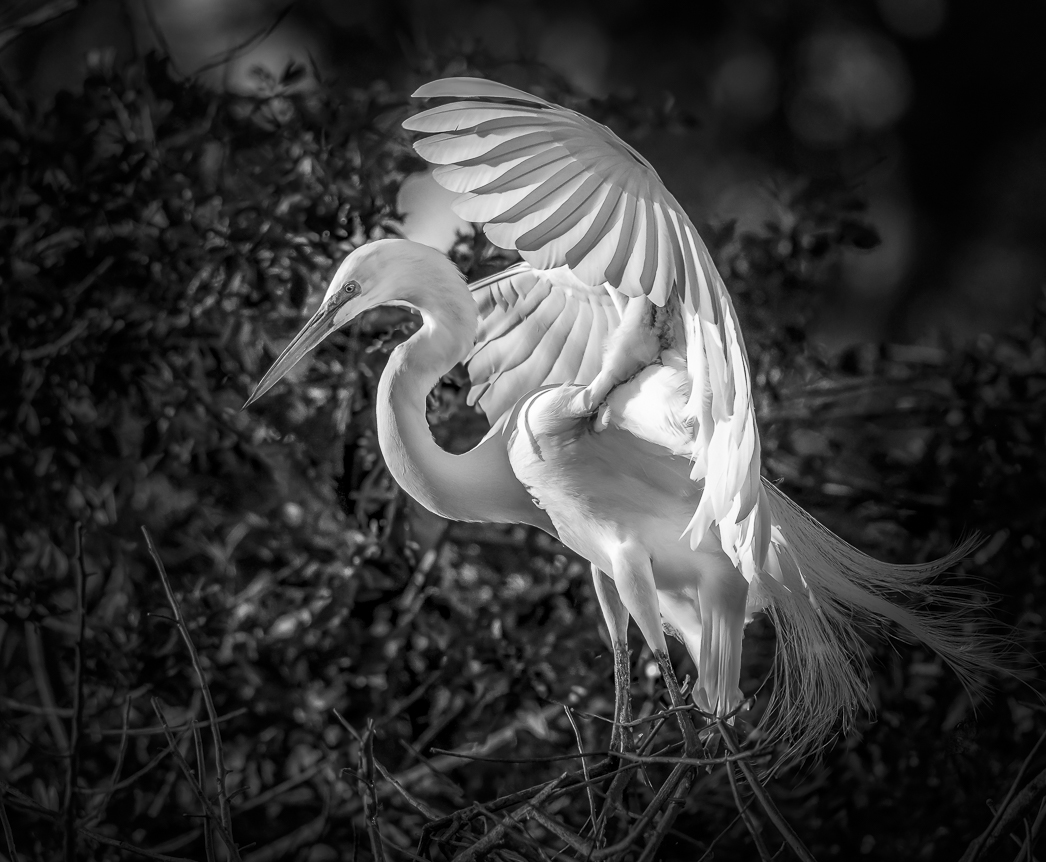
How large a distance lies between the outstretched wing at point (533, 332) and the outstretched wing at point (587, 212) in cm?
37

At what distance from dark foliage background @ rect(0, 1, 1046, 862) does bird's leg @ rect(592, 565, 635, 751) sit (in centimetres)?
50

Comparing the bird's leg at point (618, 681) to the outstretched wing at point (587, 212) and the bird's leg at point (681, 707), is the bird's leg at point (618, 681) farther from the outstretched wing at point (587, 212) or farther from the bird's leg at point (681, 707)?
the outstretched wing at point (587, 212)

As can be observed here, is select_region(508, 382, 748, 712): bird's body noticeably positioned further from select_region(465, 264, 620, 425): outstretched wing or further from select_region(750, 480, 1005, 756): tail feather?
select_region(465, 264, 620, 425): outstretched wing

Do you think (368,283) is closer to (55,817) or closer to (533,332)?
(533,332)

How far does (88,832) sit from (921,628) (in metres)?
0.81

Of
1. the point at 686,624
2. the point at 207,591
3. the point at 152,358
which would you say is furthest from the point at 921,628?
the point at 152,358

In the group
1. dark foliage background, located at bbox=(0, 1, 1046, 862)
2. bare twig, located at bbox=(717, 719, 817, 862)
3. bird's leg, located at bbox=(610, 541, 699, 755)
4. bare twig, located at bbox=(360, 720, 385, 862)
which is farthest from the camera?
dark foliage background, located at bbox=(0, 1, 1046, 862)

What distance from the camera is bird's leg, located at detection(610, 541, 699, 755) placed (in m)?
1.00

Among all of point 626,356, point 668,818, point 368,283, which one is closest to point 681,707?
point 668,818

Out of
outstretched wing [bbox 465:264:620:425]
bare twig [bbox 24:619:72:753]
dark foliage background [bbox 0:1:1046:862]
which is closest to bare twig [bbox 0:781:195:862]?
outstretched wing [bbox 465:264:620:425]

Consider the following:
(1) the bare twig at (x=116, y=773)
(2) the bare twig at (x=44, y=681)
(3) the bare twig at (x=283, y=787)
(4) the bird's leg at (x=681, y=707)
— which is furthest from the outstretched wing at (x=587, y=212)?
(2) the bare twig at (x=44, y=681)

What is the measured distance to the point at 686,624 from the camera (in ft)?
3.89

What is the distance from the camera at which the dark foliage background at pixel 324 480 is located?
1.66m

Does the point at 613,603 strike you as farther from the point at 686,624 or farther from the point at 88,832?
the point at 88,832
